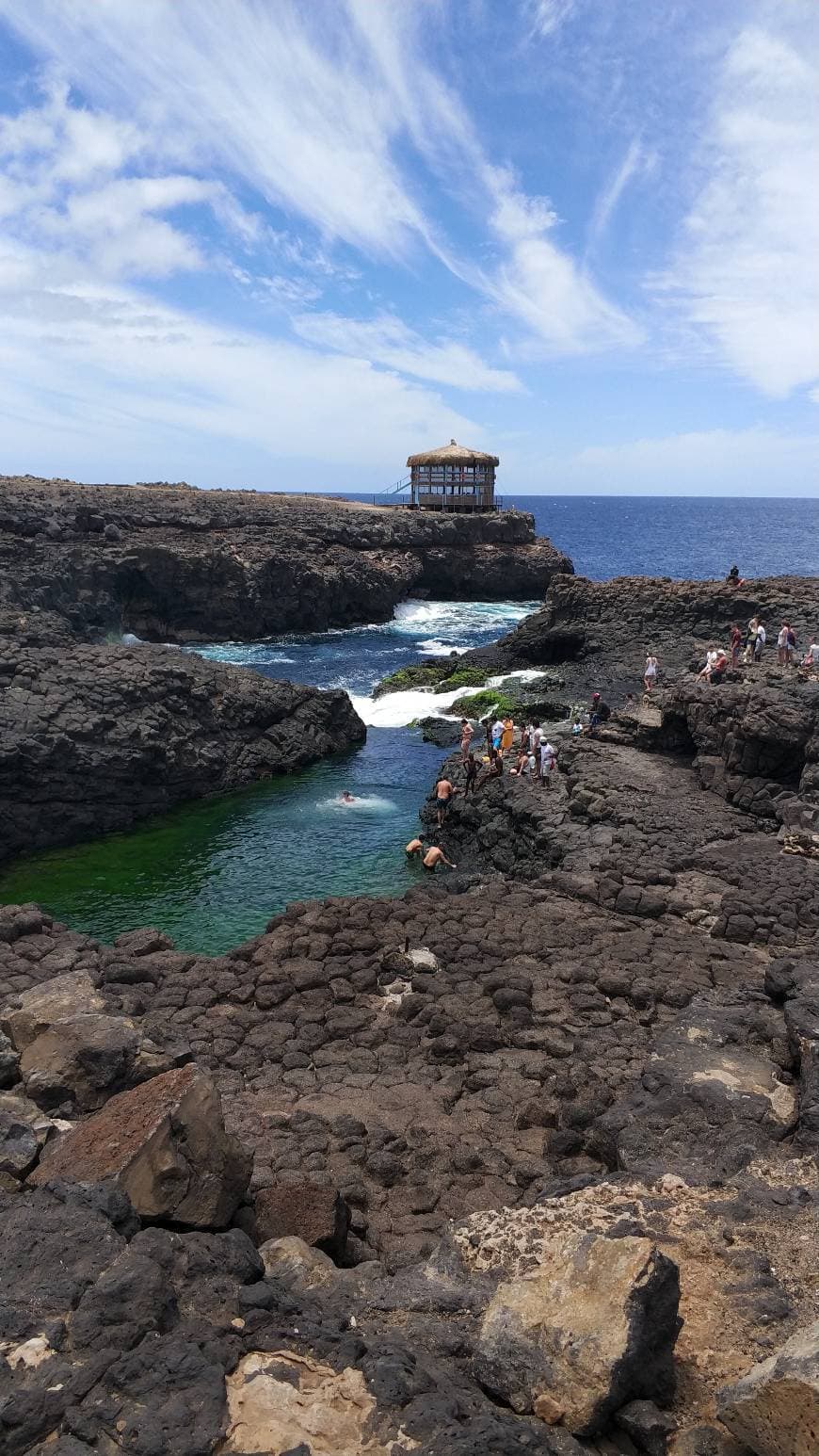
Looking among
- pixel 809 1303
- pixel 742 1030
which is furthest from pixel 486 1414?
pixel 742 1030

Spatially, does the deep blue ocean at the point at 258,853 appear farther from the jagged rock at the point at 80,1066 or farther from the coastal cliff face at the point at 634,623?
the jagged rock at the point at 80,1066

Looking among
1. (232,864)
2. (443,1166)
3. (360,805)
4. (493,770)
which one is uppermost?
(493,770)

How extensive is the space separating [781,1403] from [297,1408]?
2.87m

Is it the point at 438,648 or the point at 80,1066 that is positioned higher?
the point at 438,648

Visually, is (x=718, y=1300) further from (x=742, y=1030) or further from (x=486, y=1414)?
(x=742, y=1030)

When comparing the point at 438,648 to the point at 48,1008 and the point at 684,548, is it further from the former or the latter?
the point at 684,548

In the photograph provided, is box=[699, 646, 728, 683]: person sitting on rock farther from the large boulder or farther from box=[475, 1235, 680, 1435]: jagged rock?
box=[475, 1235, 680, 1435]: jagged rock

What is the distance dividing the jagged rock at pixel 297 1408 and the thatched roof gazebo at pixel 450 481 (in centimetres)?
7081

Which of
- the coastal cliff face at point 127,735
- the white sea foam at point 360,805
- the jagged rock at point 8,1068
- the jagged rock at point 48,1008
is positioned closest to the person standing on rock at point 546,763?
the white sea foam at point 360,805

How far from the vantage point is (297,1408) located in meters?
5.67

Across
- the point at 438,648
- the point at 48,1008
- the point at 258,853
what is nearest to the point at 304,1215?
the point at 48,1008

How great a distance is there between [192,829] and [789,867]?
1685 cm

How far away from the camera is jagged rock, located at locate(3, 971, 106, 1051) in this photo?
10992mm

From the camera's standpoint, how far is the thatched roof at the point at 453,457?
234 feet
